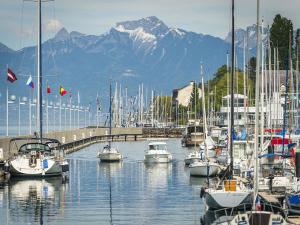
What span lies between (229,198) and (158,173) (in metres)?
43.4

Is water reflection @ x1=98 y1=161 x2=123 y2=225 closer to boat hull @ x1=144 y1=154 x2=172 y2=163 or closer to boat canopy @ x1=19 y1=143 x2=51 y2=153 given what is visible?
boat hull @ x1=144 y1=154 x2=172 y2=163

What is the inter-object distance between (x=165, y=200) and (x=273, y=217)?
2662 centimetres

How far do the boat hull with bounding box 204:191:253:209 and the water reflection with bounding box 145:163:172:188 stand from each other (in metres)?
26.3

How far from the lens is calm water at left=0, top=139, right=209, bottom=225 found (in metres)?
55.3

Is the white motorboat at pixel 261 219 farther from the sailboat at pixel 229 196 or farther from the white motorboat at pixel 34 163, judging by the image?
the white motorboat at pixel 34 163

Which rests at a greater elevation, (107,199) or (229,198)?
(229,198)

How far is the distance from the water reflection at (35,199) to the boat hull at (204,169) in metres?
12.4

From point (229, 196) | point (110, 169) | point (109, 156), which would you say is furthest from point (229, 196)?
point (109, 156)

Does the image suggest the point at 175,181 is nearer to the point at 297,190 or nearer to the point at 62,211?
the point at 62,211

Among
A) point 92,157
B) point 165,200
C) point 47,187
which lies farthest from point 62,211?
point 92,157

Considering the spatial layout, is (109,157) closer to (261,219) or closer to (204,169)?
(204,169)

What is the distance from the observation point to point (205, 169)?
8394cm

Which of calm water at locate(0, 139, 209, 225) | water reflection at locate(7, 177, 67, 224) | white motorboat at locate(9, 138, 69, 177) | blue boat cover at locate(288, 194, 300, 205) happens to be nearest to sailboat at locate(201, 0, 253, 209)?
calm water at locate(0, 139, 209, 225)

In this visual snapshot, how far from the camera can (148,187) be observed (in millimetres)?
78688
